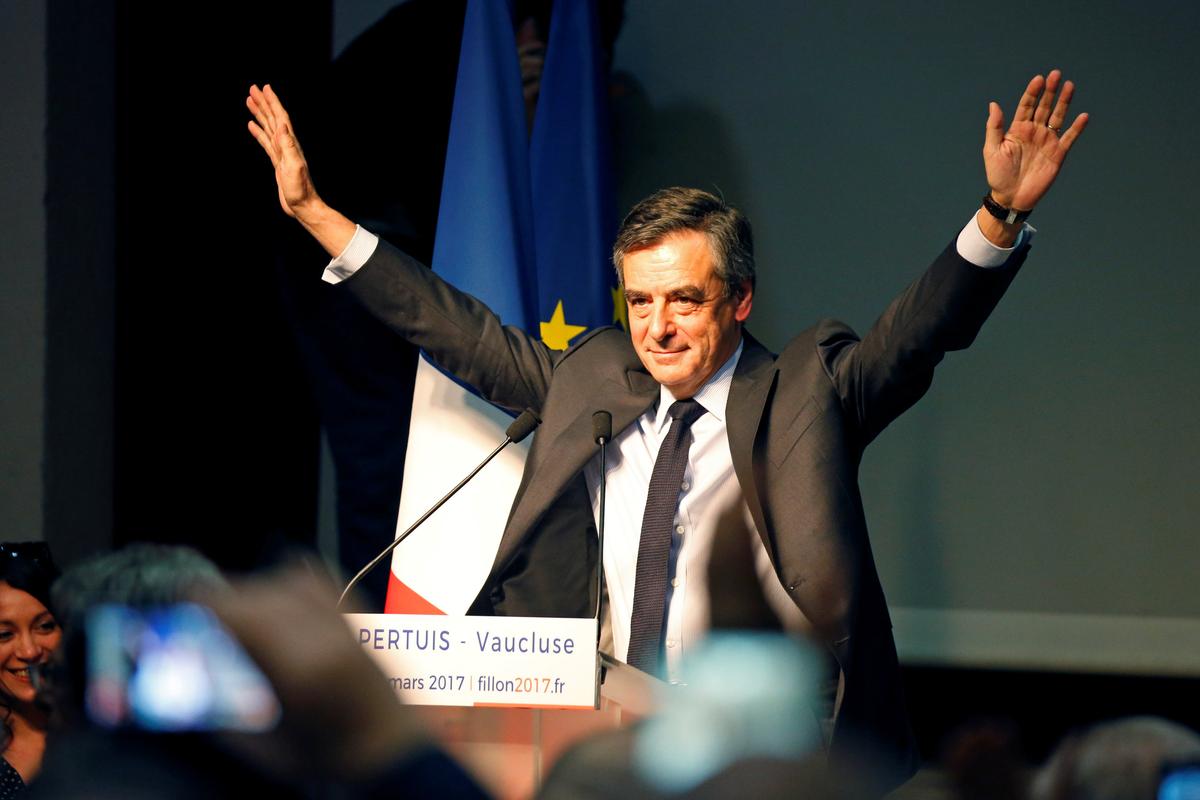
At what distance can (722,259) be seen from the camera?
2.82 meters

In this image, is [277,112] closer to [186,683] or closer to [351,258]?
[351,258]

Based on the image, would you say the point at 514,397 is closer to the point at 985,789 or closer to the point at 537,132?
the point at 537,132

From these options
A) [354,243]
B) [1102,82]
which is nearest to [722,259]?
[354,243]

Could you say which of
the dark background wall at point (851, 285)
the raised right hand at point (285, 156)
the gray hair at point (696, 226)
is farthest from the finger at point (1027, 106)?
the dark background wall at point (851, 285)

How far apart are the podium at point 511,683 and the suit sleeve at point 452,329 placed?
1.00m

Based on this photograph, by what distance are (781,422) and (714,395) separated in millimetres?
207

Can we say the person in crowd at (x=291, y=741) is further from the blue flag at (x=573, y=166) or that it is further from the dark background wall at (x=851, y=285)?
the dark background wall at (x=851, y=285)

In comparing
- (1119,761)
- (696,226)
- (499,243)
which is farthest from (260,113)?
(1119,761)

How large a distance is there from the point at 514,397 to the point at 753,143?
173cm

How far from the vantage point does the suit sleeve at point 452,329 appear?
2920 millimetres

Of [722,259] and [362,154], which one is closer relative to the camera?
[722,259]

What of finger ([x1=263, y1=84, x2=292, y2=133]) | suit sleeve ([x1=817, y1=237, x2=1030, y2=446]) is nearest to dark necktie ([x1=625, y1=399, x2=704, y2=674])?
suit sleeve ([x1=817, y1=237, x2=1030, y2=446])

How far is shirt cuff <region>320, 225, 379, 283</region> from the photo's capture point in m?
2.91

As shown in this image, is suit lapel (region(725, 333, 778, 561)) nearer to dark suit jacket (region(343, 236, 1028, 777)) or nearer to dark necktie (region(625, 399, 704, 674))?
dark suit jacket (region(343, 236, 1028, 777))
